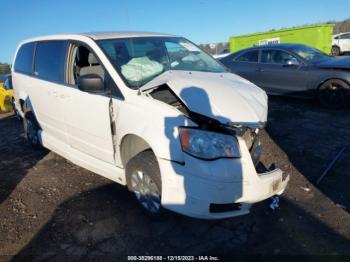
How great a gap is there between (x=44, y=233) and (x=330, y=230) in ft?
9.11

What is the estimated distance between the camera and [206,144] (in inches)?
112

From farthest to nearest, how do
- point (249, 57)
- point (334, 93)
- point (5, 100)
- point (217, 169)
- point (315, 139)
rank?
point (5, 100) → point (249, 57) → point (334, 93) → point (315, 139) → point (217, 169)

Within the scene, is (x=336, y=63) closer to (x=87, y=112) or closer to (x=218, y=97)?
(x=218, y=97)

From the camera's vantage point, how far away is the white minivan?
289cm

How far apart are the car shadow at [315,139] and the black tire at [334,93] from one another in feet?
0.76

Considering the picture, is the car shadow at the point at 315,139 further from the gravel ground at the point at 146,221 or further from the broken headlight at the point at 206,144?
the broken headlight at the point at 206,144

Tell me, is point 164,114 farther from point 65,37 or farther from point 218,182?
point 65,37

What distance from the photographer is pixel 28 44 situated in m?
5.66

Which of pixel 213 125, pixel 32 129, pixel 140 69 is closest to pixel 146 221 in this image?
pixel 213 125

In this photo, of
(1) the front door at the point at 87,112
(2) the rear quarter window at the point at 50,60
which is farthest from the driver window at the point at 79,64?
(2) the rear quarter window at the point at 50,60

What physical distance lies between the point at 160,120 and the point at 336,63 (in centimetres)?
605

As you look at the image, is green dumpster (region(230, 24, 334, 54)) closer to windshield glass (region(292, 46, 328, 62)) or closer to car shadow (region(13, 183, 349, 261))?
windshield glass (region(292, 46, 328, 62))

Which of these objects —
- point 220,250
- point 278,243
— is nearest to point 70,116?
point 220,250

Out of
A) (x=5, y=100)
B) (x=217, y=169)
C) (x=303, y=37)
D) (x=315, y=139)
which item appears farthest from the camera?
(x=303, y=37)
